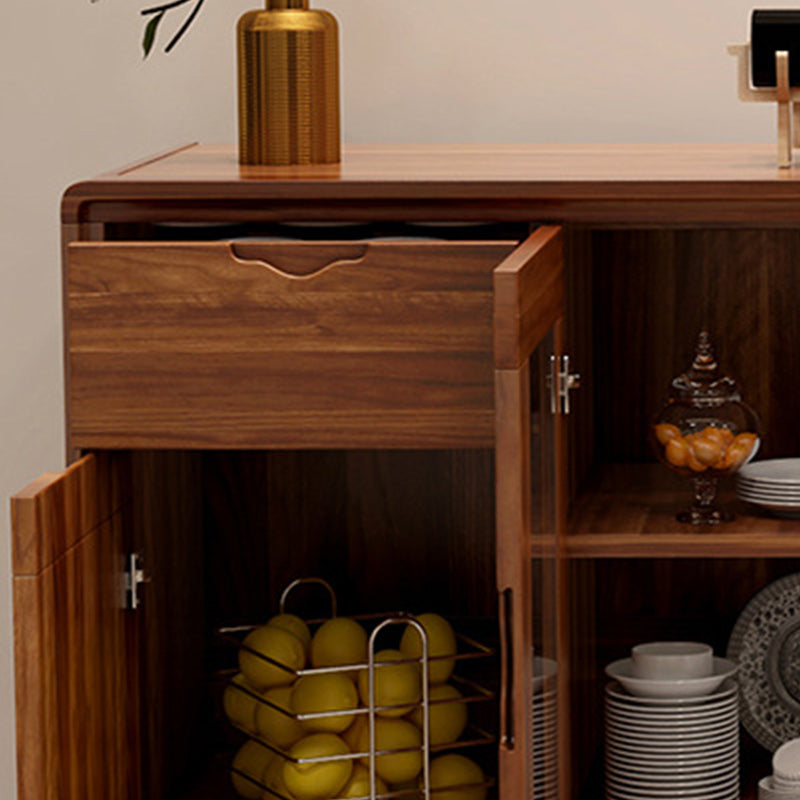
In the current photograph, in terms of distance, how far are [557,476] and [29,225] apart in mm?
954

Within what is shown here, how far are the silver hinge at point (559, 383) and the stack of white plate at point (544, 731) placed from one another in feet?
0.75

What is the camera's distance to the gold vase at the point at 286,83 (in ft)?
5.18

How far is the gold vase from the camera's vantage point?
5.18 ft

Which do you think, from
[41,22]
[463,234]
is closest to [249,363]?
[463,234]

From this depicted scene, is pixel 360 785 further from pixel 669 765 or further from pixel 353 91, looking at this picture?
pixel 353 91

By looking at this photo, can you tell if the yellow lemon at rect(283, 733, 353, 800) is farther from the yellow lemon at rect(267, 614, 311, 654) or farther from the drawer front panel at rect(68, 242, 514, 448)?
the drawer front panel at rect(68, 242, 514, 448)

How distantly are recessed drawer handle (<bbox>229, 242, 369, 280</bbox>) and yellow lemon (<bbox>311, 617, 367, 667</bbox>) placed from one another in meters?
0.43

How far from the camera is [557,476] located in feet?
4.81

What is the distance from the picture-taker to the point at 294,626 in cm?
169

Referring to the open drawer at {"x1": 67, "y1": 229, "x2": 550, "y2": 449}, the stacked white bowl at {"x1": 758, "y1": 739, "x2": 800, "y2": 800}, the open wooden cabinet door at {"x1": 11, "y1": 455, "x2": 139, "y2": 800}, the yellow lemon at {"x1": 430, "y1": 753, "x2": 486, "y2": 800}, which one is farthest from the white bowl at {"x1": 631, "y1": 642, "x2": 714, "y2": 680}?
the open wooden cabinet door at {"x1": 11, "y1": 455, "x2": 139, "y2": 800}

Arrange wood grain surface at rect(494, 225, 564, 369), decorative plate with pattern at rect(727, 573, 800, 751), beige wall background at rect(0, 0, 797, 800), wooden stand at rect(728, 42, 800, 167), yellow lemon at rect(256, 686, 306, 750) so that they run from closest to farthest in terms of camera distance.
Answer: wood grain surface at rect(494, 225, 564, 369) → wooden stand at rect(728, 42, 800, 167) → yellow lemon at rect(256, 686, 306, 750) → decorative plate with pattern at rect(727, 573, 800, 751) → beige wall background at rect(0, 0, 797, 800)

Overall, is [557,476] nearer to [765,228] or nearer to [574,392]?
[574,392]

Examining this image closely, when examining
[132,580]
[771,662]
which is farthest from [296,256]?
[771,662]

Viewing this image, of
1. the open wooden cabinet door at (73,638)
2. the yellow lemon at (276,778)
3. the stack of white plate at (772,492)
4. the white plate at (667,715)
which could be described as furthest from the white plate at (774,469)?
the open wooden cabinet door at (73,638)
